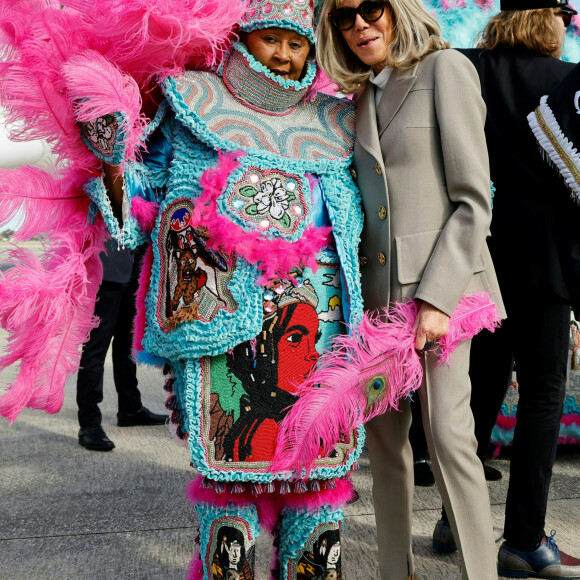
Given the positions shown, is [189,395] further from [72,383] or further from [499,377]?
[72,383]

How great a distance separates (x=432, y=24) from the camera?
224 cm

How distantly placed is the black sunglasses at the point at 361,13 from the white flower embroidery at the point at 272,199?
1.80 ft

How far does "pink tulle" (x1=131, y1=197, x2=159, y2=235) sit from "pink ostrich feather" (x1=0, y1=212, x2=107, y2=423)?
22 centimetres

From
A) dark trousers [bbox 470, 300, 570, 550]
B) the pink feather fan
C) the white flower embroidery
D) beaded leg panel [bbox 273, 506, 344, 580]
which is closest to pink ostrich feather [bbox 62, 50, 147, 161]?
the white flower embroidery

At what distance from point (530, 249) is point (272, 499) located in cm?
126

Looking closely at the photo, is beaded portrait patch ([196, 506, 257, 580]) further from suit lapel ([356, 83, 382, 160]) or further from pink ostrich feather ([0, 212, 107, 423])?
→ suit lapel ([356, 83, 382, 160])

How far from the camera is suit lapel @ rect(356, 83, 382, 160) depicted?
2160 mm

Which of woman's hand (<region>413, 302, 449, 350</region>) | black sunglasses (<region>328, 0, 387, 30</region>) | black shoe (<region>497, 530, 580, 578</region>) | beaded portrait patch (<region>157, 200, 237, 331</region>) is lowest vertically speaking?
black shoe (<region>497, 530, 580, 578</region>)

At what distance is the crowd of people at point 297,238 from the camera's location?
2.04m

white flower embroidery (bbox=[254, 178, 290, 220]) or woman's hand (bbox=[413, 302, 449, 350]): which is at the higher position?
white flower embroidery (bbox=[254, 178, 290, 220])

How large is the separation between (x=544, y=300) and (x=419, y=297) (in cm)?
74

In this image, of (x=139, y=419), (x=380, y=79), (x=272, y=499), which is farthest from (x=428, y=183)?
(x=139, y=419)

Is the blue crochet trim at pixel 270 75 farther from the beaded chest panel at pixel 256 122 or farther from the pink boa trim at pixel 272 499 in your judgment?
the pink boa trim at pixel 272 499

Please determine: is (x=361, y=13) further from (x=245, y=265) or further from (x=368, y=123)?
(x=245, y=265)
